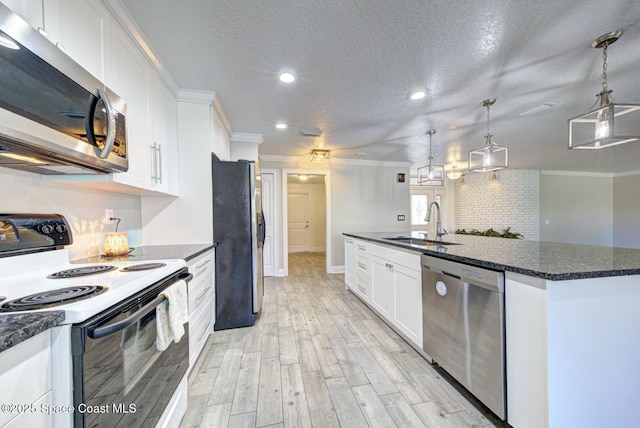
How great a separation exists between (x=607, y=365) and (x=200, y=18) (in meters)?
2.82

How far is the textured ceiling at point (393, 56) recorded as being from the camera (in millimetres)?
1444

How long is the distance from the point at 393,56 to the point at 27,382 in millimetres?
2388

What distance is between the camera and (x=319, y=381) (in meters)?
1.75

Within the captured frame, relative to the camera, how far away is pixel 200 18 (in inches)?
58.7

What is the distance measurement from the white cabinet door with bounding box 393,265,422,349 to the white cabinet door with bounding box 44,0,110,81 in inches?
96.4

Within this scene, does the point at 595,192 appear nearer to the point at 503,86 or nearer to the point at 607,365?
the point at 503,86

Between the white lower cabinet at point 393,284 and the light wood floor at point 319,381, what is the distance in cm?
19

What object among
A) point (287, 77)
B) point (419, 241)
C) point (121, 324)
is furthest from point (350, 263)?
point (121, 324)

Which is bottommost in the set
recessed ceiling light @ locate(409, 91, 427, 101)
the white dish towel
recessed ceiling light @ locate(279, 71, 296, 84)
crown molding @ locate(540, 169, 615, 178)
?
the white dish towel

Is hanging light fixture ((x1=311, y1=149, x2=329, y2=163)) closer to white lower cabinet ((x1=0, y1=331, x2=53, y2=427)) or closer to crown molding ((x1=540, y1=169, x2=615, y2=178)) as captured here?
white lower cabinet ((x1=0, y1=331, x2=53, y2=427))

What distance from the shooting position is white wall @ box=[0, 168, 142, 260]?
1.18 m

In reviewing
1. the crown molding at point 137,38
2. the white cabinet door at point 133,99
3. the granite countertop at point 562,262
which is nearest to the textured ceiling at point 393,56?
the crown molding at point 137,38

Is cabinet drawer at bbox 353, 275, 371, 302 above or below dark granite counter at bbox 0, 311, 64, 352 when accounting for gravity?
below

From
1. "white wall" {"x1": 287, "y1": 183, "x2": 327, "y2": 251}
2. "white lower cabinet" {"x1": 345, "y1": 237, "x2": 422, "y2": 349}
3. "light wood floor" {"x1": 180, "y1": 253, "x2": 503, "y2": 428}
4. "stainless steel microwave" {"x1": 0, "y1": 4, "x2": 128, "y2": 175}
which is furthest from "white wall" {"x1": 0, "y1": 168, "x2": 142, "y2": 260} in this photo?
"white wall" {"x1": 287, "y1": 183, "x2": 327, "y2": 251}
